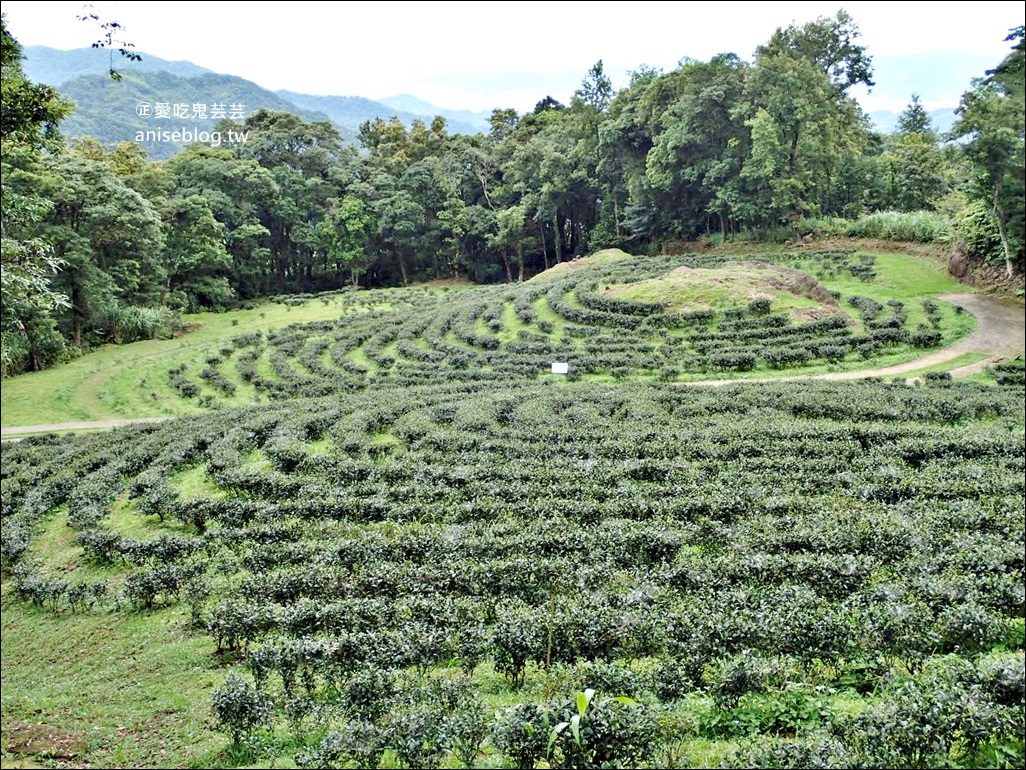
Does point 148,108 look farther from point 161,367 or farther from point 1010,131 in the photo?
point 1010,131

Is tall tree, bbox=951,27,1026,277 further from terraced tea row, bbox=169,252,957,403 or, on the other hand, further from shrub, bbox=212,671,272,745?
terraced tea row, bbox=169,252,957,403

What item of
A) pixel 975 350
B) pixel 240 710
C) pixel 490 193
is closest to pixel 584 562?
pixel 240 710

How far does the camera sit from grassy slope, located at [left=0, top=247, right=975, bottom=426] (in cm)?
3616

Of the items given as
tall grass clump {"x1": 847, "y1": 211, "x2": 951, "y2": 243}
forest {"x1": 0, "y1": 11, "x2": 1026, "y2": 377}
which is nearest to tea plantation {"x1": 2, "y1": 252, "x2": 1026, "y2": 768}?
forest {"x1": 0, "y1": 11, "x2": 1026, "y2": 377}

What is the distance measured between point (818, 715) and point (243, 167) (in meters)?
76.3

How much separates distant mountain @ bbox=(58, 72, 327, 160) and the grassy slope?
16901mm

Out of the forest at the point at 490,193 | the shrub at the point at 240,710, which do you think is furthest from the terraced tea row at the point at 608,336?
the shrub at the point at 240,710

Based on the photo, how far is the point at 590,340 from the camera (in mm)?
40656

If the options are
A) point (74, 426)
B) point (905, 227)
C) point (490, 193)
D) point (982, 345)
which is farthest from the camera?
point (490, 193)

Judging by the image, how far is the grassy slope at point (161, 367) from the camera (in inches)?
1423

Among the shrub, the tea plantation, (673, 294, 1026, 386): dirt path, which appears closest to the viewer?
the tea plantation

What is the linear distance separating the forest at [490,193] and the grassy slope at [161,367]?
2.45m

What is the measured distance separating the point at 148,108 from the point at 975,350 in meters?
93.9

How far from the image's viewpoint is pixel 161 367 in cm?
4281
